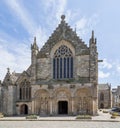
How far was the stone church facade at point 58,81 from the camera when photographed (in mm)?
47531

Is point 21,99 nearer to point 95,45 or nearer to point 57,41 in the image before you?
point 57,41

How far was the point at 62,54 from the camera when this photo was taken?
5050 cm

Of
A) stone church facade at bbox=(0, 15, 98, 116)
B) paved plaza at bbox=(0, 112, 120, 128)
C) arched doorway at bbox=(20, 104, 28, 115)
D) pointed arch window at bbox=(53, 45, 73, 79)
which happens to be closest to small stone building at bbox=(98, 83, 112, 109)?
arched doorway at bbox=(20, 104, 28, 115)

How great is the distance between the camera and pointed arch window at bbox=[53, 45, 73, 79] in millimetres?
49469

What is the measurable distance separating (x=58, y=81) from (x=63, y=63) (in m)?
3.48

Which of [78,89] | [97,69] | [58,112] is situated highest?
[97,69]

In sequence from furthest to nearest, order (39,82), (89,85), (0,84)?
(0,84), (39,82), (89,85)

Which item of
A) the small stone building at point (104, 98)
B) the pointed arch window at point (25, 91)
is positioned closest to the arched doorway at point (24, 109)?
the pointed arch window at point (25, 91)

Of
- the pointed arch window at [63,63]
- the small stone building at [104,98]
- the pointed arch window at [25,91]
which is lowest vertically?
the small stone building at [104,98]

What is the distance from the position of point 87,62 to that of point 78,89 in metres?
5.04

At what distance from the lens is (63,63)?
50.0m

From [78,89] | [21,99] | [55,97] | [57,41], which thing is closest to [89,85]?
[78,89]
